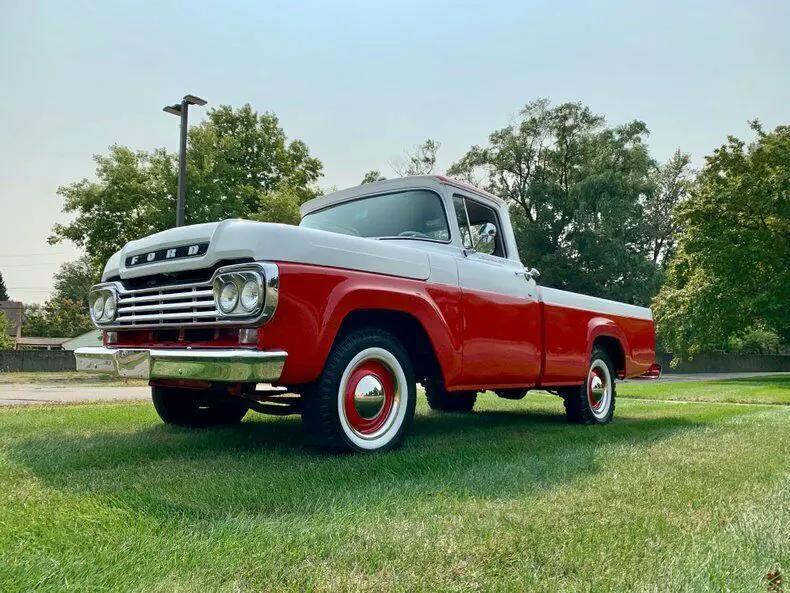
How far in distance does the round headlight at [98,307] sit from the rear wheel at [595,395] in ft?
15.0

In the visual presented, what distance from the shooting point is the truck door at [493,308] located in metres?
4.90

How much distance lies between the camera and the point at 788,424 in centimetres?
657

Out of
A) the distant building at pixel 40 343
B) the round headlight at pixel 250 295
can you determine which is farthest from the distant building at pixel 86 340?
the round headlight at pixel 250 295

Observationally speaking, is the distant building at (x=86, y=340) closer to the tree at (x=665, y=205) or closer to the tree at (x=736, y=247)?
the tree at (x=736, y=247)

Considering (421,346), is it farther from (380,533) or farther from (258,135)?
(258,135)

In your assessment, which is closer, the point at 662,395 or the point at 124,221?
the point at 662,395

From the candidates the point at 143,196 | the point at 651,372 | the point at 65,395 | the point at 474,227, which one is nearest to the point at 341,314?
the point at 474,227

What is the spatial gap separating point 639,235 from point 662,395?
80.9 feet

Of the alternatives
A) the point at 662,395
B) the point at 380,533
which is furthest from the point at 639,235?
the point at 380,533

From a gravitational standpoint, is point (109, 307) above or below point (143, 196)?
below

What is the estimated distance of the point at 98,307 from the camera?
15.7ft

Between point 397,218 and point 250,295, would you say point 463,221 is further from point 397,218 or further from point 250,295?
point 250,295

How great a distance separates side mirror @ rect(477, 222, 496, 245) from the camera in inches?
213

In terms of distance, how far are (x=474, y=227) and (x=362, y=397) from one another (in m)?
2.08
